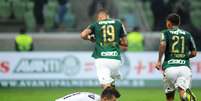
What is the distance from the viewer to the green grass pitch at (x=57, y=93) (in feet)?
62.7

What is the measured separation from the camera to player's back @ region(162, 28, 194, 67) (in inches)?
536

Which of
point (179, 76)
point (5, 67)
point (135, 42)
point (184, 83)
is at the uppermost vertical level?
point (179, 76)

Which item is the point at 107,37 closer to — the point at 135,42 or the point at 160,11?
the point at 135,42

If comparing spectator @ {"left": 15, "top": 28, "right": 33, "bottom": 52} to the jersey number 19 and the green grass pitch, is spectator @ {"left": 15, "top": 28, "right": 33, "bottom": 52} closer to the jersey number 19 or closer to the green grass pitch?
the green grass pitch

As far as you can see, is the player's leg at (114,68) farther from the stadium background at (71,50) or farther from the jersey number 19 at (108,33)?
the stadium background at (71,50)

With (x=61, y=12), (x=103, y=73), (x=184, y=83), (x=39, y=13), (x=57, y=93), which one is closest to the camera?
(x=184, y=83)

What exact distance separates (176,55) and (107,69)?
4.32 ft

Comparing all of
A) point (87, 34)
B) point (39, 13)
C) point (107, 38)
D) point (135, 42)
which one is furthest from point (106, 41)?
point (39, 13)

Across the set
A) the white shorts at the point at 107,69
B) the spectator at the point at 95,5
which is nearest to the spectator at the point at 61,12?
the spectator at the point at 95,5

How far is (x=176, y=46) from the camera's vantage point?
1367 cm

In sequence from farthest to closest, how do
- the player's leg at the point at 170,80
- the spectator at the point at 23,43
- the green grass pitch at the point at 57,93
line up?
the spectator at the point at 23,43 → the green grass pitch at the point at 57,93 → the player's leg at the point at 170,80

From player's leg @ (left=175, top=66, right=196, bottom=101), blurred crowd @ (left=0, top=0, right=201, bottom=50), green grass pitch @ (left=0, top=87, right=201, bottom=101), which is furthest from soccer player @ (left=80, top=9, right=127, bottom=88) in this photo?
blurred crowd @ (left=0, top=0, right=201, bottom=50)

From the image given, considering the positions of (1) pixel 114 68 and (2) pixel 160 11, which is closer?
(1) pixel 114 68

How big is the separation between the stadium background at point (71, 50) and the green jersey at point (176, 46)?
203 inches
